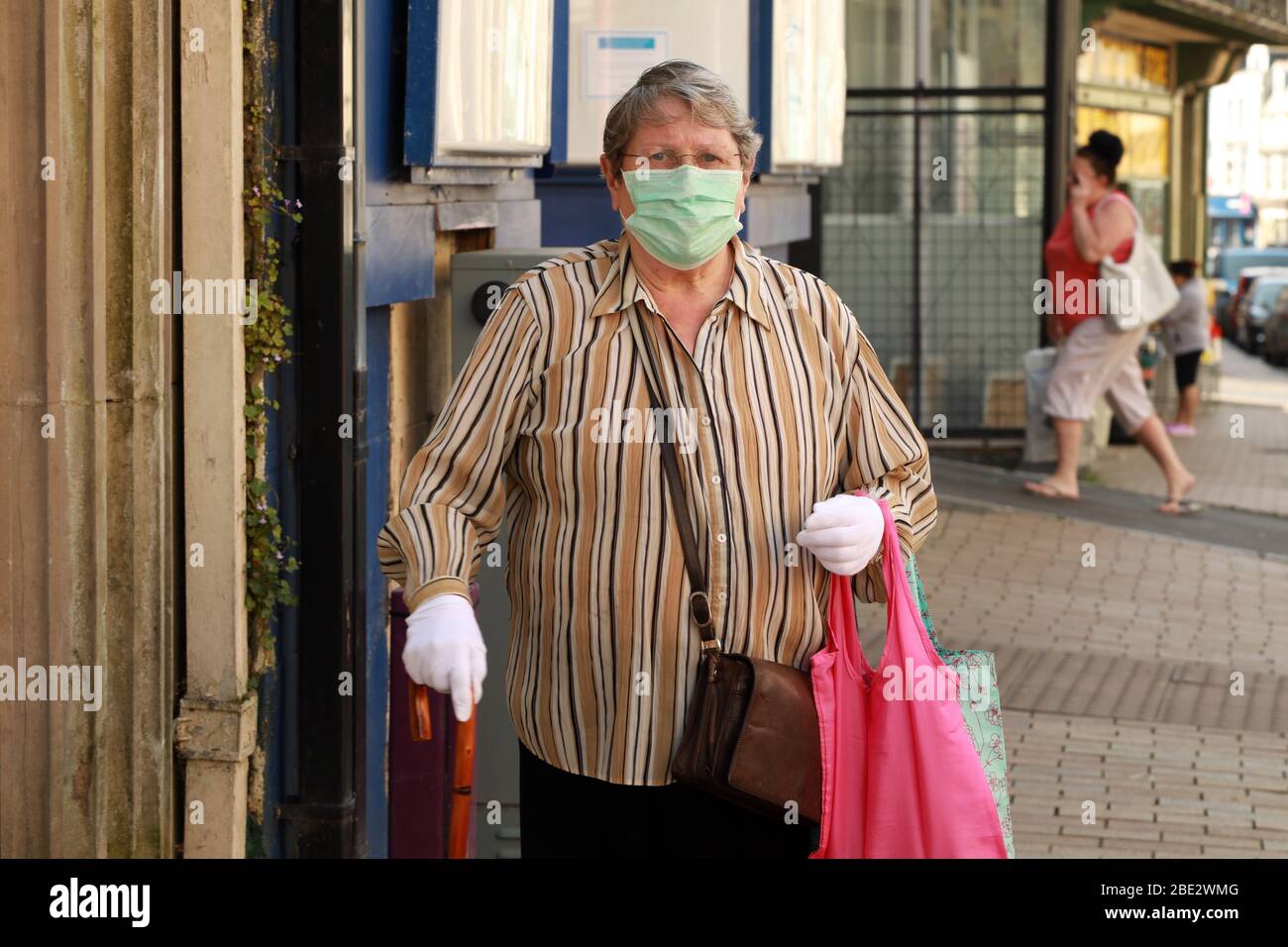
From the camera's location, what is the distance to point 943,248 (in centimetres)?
1484

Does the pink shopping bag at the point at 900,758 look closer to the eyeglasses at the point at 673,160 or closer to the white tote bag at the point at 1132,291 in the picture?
the eyeglasses at the point at 673,160

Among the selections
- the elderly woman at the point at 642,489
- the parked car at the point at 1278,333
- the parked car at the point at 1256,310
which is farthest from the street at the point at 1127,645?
the parked car at the point at 1256,310

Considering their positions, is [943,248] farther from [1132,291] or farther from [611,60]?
[611,60]

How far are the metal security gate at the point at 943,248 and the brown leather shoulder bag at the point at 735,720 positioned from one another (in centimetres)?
1158

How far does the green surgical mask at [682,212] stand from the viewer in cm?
322

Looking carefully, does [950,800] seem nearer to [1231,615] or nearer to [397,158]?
[397,158]

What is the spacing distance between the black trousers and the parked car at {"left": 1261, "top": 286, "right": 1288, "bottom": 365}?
28600mm

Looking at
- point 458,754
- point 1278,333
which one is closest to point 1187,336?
point 1278,333

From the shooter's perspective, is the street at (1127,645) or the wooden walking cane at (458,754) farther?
the street at (1127,645)

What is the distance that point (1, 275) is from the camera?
3975mm

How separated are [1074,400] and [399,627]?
798cm

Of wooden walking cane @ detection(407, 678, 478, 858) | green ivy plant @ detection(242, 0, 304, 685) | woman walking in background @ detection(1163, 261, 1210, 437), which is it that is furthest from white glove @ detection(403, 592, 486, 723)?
woman walking in background @ detection(1163, 261, 1210, 437)

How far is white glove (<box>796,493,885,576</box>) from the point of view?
3.18m

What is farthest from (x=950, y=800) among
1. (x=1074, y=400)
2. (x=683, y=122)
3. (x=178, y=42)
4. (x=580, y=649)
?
(x=1074, y=400)
